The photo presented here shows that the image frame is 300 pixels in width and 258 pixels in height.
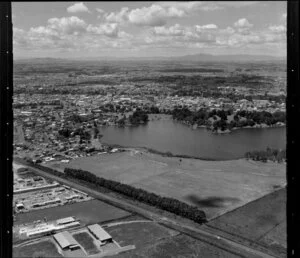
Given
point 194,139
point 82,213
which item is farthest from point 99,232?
point 194,139

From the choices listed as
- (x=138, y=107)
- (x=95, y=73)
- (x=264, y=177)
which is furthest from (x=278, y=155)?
(x=95, y=73)

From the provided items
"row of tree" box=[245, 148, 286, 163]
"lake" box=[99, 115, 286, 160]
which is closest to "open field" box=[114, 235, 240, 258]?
"row of tree" box=[245, 148, 286, 163]

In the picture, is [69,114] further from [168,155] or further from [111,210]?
[111,210]

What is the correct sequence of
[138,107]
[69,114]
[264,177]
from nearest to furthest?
[264,177] < [69,114] < [138,107]

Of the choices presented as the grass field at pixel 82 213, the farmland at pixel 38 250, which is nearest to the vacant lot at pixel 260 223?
the grass field at pixel 82 213

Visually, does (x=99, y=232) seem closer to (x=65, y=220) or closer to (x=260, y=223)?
(x=65, y=220)
